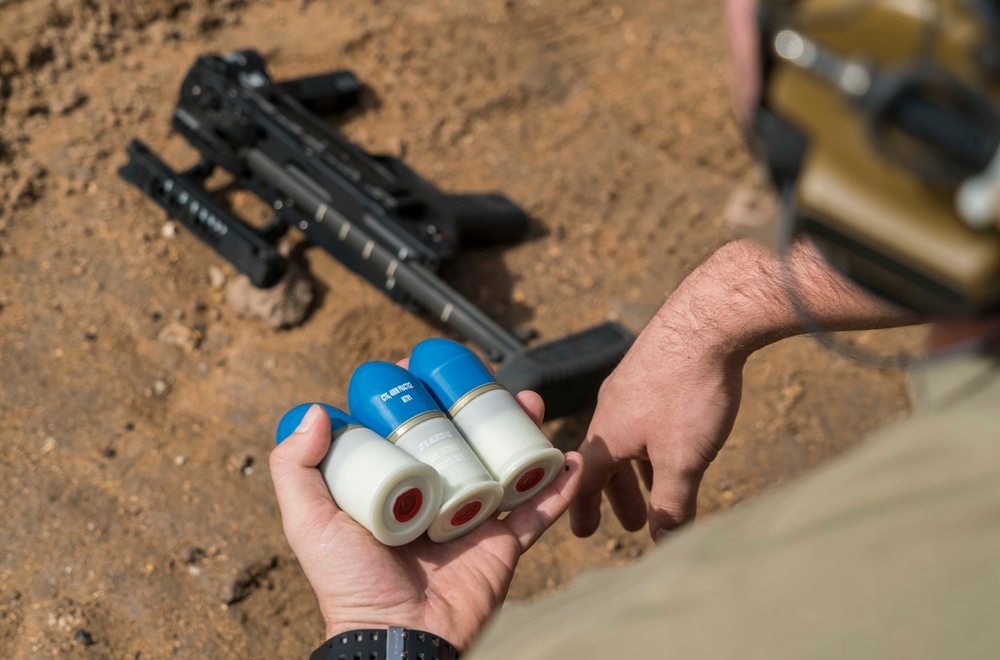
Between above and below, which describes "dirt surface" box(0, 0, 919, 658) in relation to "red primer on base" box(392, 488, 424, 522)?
below

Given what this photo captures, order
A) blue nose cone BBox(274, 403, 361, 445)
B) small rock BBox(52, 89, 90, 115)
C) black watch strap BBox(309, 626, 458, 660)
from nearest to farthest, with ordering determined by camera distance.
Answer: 1. black watch strap BBox(309, 626, 458, 660)
2. blue nose cone BBox(274, 403, 361, 445)
3. small rock BBox(52, 89, 90, 115)

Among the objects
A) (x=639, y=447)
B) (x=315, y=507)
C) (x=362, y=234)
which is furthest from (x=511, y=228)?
(x=315, y=507)

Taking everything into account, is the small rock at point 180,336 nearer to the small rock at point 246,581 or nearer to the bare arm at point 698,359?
the small rock at point 246,581

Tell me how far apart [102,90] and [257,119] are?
84cm

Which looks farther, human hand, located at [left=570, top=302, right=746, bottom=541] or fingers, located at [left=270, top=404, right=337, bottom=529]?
human hand, located at [left=570, top=302, right=746, bottom=541]

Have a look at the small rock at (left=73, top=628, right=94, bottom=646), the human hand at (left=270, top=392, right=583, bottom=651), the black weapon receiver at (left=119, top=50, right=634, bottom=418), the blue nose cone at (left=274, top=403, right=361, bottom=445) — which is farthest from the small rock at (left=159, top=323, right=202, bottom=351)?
the human hand at (left=270, top=392, right=583, bottom=651)

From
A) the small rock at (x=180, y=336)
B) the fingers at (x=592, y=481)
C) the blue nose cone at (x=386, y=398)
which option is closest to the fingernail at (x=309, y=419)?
the blue nose cone at (x=386, y=398)

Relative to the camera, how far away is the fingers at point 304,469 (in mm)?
1651

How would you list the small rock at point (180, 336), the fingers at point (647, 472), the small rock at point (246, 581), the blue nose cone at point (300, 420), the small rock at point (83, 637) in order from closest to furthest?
the blue nose cone at point (300, 420) < the fingers at point (647, 472) < the small rock at point (83, 637) < the small rock at point (246, 581) < the small rock at point (180, 336)

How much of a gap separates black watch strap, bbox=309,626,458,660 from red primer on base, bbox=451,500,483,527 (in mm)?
232

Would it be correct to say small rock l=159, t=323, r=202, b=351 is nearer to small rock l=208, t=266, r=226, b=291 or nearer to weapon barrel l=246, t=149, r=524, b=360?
small rock l=208, t=266, r=226, b=291

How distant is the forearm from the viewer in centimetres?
166

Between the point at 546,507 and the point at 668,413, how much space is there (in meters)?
0.33

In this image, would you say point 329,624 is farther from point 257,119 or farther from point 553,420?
point 257,119
